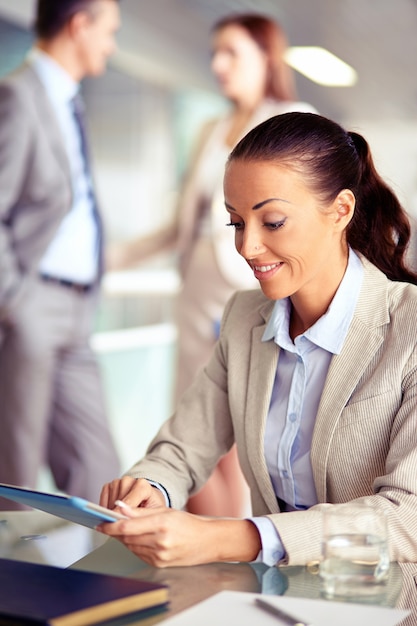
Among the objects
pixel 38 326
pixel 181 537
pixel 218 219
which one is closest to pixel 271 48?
pixel 218 219

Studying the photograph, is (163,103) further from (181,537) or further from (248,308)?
(181,537)

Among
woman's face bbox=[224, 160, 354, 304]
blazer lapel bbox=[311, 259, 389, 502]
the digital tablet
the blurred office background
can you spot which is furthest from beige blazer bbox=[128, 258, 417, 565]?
the blurred office background

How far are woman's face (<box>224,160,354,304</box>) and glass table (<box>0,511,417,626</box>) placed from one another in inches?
19.3

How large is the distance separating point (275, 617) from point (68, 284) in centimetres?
245

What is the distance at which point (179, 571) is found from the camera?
1.28m

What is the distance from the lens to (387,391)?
151cm

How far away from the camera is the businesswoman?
5.00 ft

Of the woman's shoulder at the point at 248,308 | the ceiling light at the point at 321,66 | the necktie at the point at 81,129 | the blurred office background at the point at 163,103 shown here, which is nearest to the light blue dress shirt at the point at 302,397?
the woman's shoulder at the point at 248,308

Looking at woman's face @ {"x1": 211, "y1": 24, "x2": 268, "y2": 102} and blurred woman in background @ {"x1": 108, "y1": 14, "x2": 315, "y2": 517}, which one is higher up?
woman's face @ {"x1": 211, "y1": 24, "x2": 268, "y2": 102}

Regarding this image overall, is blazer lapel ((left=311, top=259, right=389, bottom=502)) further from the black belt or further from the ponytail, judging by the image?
the black belt

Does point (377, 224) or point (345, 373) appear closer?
point (345, 373)

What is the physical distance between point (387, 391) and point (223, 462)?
6.61 feet

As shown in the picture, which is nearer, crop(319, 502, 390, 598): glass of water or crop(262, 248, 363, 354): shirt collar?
crop(319, 502, 390, 598): glass of water

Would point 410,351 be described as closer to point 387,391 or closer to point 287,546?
point 387,391
